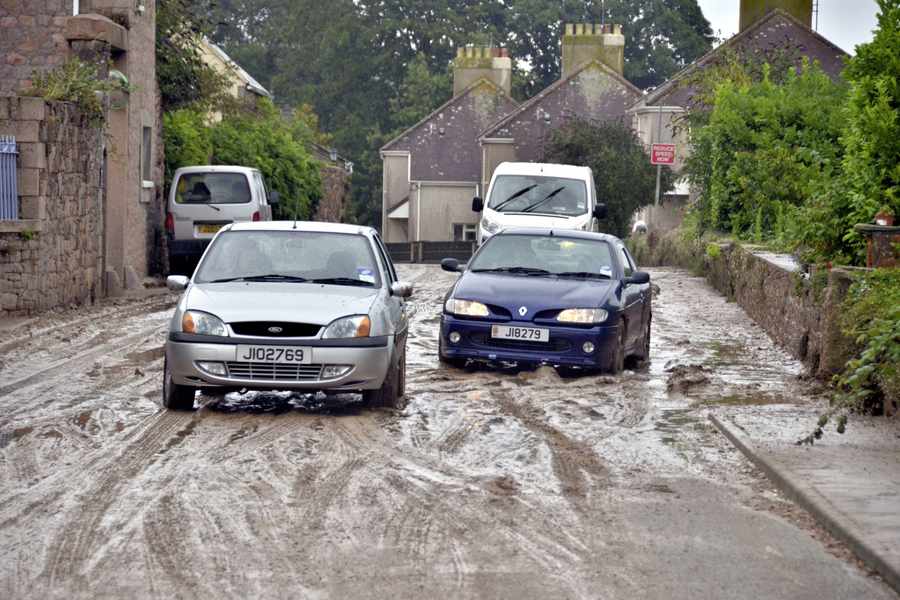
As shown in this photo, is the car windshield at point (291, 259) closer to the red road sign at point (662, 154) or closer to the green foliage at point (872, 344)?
the green foliage at point (872, 344)

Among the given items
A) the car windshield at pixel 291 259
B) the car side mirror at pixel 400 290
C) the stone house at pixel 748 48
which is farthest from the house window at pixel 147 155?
the stone house at pixel 748 48

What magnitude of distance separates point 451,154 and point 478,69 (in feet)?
14.6

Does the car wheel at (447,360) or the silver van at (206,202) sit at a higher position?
the silver van at (206,202)

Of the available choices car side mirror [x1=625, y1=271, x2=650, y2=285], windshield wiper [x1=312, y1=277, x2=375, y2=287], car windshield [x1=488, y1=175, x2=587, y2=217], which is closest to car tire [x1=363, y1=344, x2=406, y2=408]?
windshield wiper [x1=312, y1=277, x2=375, y2=287]

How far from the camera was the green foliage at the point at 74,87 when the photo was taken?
20.8m

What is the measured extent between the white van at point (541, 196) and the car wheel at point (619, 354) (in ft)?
39.3

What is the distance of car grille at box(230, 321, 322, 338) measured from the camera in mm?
11758

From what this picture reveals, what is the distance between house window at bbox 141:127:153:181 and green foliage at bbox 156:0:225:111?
188 centimetres

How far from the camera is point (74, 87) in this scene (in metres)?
21.3

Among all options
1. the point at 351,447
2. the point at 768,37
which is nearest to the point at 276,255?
the point at 351,447

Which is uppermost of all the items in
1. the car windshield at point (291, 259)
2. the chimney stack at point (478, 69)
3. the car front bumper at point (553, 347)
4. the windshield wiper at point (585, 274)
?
the chimney stack at point (478, 69)

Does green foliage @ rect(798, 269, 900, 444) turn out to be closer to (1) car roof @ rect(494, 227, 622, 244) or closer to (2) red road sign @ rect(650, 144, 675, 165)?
(1) car roof @ rect(494, 227, 622, 244)

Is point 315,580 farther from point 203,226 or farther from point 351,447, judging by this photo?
point 203,226

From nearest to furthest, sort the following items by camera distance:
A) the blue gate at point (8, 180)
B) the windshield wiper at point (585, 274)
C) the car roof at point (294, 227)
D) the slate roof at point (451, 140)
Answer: the car roof at point (294, 227), the windshield wiper at point (585, 274), the blue gate at point (8, 180), the slate roof at point (451, 140)
